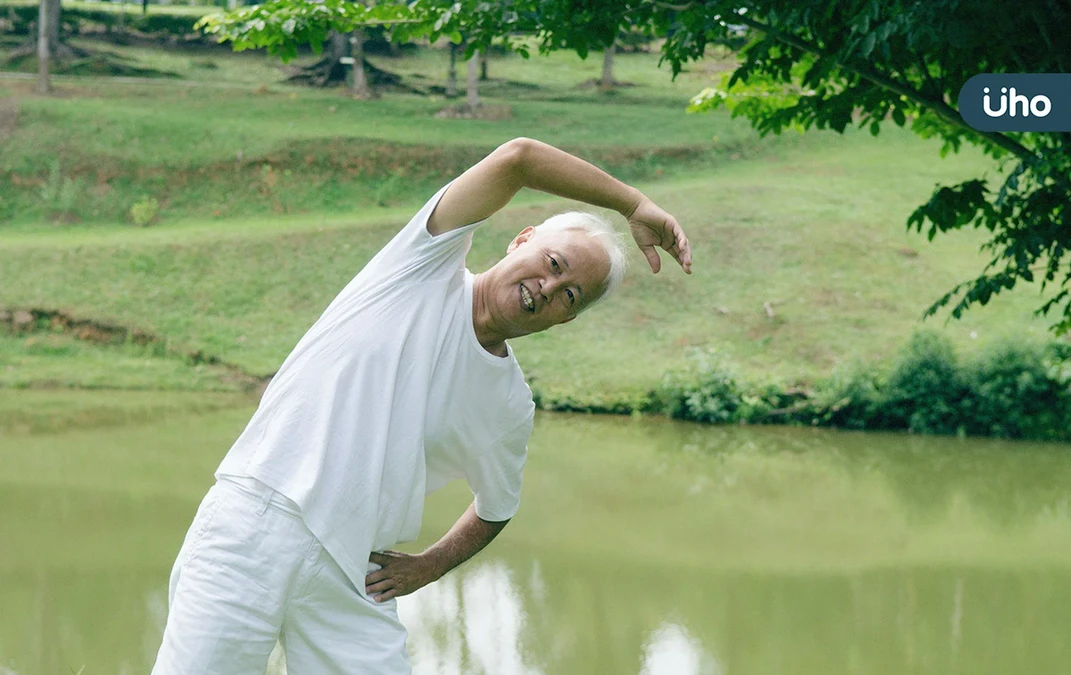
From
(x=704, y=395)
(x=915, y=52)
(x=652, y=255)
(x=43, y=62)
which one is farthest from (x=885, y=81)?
(x=43, y=62)

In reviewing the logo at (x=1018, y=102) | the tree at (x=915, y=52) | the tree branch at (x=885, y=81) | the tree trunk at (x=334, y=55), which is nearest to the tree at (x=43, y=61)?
the tree trunk at (x=334, y=55)

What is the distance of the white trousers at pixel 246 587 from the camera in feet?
6.42

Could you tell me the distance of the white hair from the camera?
2164 millimetres

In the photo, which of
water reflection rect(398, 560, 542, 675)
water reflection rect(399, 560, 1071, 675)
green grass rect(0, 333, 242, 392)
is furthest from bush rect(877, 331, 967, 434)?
green grass rect(0, 333, 242, 392)

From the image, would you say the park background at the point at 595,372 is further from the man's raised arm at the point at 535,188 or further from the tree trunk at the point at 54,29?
the man's raised arm at the point at 535,188

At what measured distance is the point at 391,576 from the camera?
2.16 m

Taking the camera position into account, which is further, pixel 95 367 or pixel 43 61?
pixel 43 61

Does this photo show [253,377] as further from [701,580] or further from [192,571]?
[192,571]

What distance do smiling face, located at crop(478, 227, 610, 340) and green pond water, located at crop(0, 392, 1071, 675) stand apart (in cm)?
303

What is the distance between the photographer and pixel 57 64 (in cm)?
2222

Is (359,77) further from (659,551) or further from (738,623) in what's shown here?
(738,623)

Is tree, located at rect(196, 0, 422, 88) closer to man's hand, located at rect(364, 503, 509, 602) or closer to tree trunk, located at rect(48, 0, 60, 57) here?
man's hand, located at rect(364, 503, 509, 602)

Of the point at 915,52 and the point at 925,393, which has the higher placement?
the point at 915,52

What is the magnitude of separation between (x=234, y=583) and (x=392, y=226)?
43.2 feet
